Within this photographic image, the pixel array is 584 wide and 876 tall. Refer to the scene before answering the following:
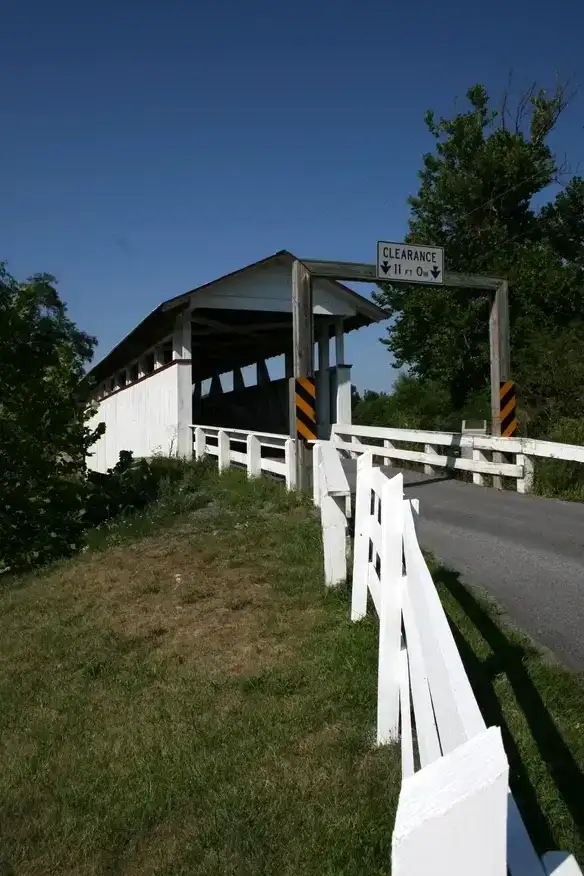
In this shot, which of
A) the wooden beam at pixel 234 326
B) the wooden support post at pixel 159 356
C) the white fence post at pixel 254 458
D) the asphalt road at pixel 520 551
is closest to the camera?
the asphalt road at pixel 520 551

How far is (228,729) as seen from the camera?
409 centimetres

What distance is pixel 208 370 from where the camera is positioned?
29.5 metres

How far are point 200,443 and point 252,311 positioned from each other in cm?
396

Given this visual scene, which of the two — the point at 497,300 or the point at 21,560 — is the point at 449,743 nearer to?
the point at 21,560

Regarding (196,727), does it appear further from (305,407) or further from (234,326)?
(234,326)

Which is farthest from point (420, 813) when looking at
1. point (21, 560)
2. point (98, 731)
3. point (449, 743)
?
point (21, 560)

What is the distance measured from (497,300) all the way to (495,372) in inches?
45.1

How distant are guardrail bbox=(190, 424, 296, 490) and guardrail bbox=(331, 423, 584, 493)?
1942 millimetres

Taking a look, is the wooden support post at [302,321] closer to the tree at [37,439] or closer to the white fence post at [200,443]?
the tree at [37,439]

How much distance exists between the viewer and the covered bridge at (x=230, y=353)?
1670 cm

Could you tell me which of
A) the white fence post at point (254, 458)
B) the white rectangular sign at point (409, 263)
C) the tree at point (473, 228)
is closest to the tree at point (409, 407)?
the tree at point (473, 228)

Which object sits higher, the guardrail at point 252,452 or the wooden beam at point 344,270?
the wooden beam at point 344,270

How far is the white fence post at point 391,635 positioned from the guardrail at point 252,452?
6958 mm

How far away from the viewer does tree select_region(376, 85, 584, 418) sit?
2373 cm
